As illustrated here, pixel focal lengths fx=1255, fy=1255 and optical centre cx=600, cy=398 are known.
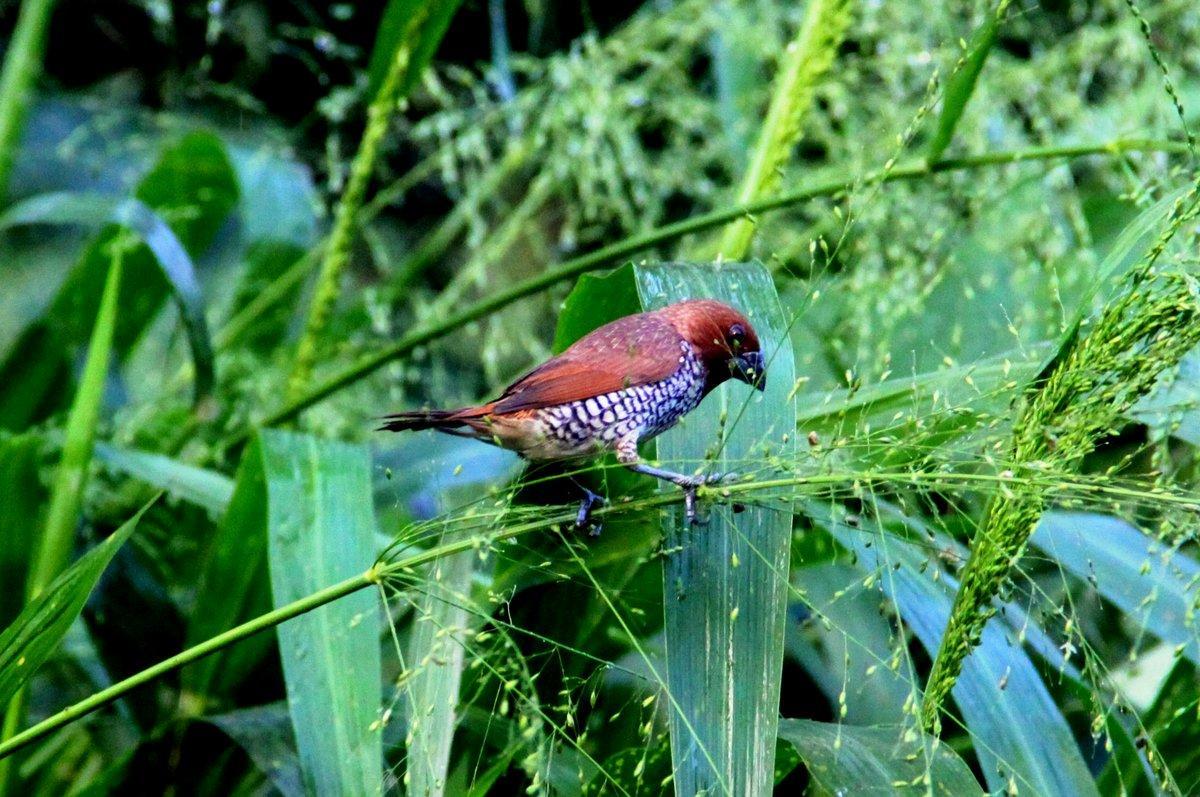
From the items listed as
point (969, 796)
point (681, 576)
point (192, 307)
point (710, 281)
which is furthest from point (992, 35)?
point (192, 307)

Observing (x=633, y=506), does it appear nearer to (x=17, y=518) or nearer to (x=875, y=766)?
(x=875, y=766)

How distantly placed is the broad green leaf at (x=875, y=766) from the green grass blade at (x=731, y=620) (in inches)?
3.9

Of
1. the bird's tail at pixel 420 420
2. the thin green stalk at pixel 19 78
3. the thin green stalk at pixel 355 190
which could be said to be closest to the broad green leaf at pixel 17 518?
the thin green stalk at pixel 355 190

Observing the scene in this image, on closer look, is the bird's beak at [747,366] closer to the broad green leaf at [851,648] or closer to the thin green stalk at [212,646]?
the broad green leaf at [851,648]

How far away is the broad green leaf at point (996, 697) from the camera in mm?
1612

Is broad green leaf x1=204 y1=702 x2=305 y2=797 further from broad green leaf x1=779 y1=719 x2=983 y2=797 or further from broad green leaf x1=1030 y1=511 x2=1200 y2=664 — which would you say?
broad green leaf x1=1030 y1=511 x2=1200 y2=664

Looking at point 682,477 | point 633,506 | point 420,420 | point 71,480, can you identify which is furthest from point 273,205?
point 633,506

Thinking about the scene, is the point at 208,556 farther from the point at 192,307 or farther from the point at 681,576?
the point at 681,576

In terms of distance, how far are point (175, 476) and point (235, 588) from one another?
24 cm

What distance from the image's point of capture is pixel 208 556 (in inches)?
86.7

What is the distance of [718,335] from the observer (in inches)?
68.7

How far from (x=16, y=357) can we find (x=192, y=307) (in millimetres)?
808

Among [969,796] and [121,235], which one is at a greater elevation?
[121,235]

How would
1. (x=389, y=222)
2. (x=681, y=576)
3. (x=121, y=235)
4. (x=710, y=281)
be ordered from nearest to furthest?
(x=681, y=576) < (x=710, y=281) < (x=121, y=235) < (x=389, y=222)
